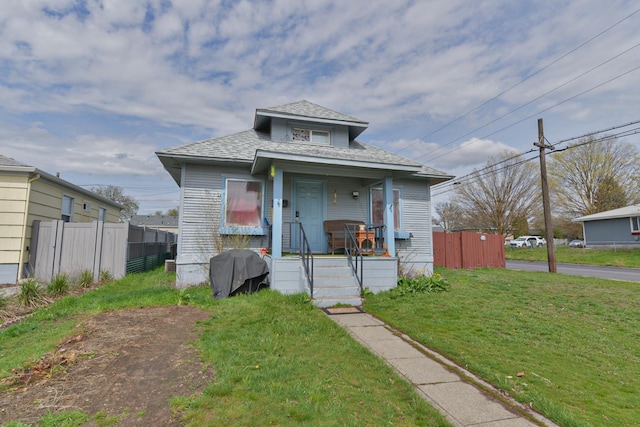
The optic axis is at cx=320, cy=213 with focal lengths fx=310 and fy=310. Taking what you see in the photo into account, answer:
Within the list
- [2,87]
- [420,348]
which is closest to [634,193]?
[420,348]

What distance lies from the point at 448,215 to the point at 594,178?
17.0 meters

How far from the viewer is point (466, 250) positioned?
1416cm

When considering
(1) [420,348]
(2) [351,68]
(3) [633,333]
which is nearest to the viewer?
(1) [420,348]

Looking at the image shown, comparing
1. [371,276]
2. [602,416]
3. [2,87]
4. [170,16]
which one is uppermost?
[170,16]

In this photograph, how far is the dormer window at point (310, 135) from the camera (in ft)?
34.1

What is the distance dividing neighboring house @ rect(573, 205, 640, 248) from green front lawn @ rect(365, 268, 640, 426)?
2288cm

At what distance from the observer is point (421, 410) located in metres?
2.64

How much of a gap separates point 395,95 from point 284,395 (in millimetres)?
13095

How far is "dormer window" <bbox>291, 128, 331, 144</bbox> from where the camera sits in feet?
34.1

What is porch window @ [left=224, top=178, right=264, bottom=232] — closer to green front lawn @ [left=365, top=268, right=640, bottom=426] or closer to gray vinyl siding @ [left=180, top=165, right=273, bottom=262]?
gray vinyl siding @ [left=180, top=165, right=273, bottom=262]

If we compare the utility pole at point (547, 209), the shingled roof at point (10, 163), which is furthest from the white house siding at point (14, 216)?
the utility pole at point (547, 209)

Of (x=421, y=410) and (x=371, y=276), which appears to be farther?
(x=371, y=276)

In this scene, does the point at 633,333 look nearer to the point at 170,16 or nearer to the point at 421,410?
the point at 421,410

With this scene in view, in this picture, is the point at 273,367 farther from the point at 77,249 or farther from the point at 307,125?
the point at 77,249
